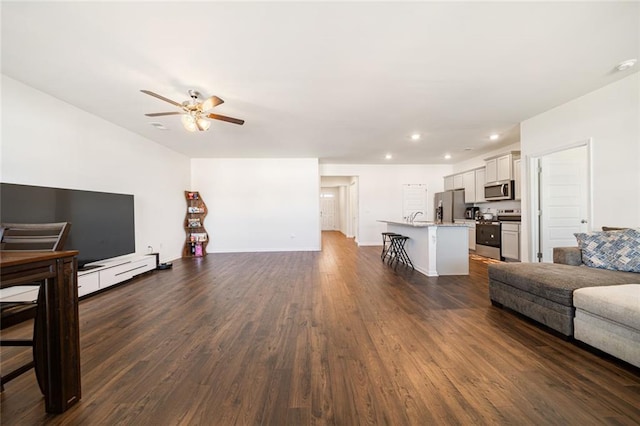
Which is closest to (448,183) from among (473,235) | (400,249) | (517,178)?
(473,235)

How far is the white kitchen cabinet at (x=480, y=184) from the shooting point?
6345 mm

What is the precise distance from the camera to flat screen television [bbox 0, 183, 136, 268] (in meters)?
2.69

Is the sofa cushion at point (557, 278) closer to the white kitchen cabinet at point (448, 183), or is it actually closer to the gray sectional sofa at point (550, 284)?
the gray sectional sofa at point (550, 284)

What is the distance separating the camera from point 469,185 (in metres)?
6.91

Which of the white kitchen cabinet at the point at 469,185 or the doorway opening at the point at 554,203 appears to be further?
the white kitchen cabinet at the point at 469,185

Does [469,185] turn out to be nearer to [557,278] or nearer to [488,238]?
[488,238]

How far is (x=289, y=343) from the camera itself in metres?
2.15

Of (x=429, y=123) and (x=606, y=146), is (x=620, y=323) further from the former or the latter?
(x=429, y=123)

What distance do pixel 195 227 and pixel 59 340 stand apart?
18.6ft

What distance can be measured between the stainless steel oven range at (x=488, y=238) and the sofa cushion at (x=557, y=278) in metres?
3.04

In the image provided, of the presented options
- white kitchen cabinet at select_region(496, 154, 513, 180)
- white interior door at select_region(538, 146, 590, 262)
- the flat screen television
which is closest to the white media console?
the flat screen television

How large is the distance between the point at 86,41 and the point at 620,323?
4.78m

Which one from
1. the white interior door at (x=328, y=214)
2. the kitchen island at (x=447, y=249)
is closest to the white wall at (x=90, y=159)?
the kitchen island at (x=447, y=249)

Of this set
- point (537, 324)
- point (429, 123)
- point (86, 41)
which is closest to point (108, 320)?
point (86, 41)
